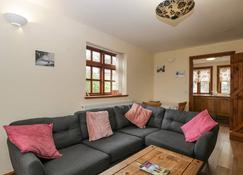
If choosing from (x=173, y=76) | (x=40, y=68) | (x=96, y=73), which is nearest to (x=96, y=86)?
(x=96, y=73)

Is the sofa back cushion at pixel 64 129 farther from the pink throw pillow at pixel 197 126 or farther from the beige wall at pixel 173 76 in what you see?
the beige wall at pixel 173 76

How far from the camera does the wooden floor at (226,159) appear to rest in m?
2.25

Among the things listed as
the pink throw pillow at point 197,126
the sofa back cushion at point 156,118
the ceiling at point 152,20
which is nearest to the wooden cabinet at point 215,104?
the ceiling at point 152,20

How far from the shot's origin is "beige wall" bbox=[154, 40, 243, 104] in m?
4.72

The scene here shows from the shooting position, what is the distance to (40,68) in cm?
245

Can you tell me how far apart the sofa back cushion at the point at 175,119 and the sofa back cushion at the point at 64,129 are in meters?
1.67

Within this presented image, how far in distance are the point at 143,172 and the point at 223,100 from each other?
17.4 feet

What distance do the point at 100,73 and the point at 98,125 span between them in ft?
5.30

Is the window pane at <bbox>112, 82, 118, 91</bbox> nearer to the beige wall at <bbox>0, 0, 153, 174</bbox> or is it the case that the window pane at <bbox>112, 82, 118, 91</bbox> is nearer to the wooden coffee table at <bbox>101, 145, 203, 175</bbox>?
the beige wall at <bbox>0, 0, 153, 174</bbox>

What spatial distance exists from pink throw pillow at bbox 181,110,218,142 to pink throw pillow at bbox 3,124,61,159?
195 cm

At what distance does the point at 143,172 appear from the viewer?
1440mm

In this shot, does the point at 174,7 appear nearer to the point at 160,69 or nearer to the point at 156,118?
the point at 156,118

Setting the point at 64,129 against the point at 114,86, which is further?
the point at 114,86

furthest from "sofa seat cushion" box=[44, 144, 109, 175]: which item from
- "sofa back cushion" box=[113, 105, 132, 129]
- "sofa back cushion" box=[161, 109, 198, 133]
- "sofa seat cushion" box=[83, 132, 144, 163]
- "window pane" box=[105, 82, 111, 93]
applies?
"window pane" box=[105, 82, 111, 93]
